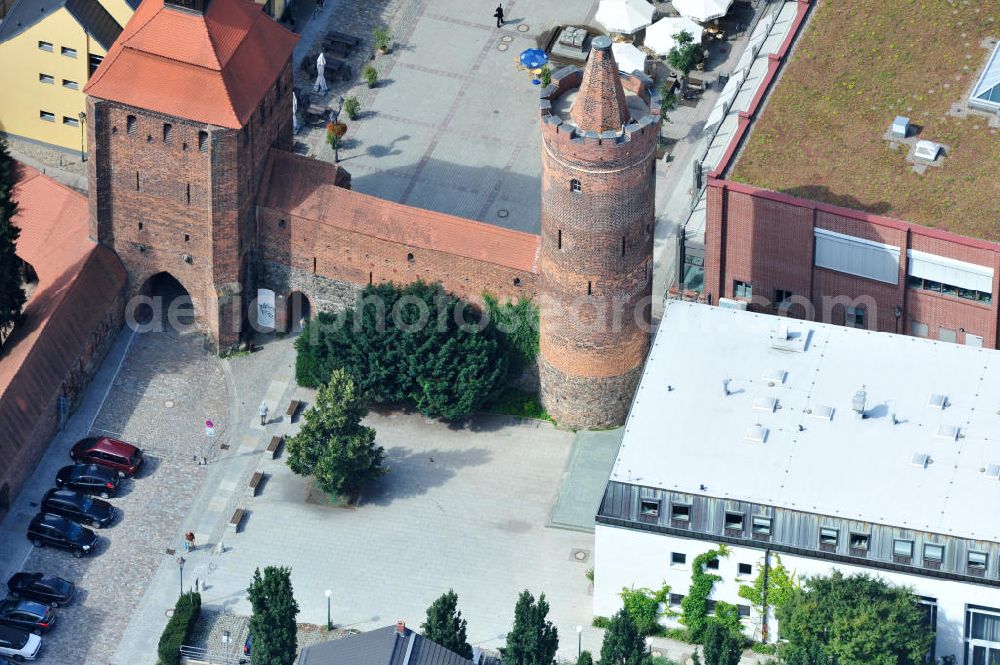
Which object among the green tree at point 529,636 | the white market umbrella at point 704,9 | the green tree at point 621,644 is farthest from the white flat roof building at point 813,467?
the white market umbrella at point 704,9

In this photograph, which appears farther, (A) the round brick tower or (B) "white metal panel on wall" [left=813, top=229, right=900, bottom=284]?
(B) "white metal panel on wall" [left=813, top=229, right=900, bottom=284]

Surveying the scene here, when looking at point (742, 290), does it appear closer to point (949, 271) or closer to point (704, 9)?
point (949, 271)

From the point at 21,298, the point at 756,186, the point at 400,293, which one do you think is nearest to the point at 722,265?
the point at 756,186

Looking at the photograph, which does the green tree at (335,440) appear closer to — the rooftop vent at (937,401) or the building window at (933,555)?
the rooftop vent at (937,401)

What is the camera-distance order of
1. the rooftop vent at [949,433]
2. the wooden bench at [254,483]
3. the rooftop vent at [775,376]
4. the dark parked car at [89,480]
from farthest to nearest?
the wooden bench at [254,483], the dark parked car at [89,480], the rooftop vent at [775,376], the rooftop vent at [949,433]

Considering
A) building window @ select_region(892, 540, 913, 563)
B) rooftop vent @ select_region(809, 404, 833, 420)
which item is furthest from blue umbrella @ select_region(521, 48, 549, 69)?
building window @ select_region(892, 540, 913, 563)

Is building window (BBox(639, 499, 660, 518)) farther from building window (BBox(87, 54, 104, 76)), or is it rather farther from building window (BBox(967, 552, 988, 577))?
building window (BBox(87, 54, 104, 76))

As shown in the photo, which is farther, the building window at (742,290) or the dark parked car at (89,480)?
the building window at (742,290)
